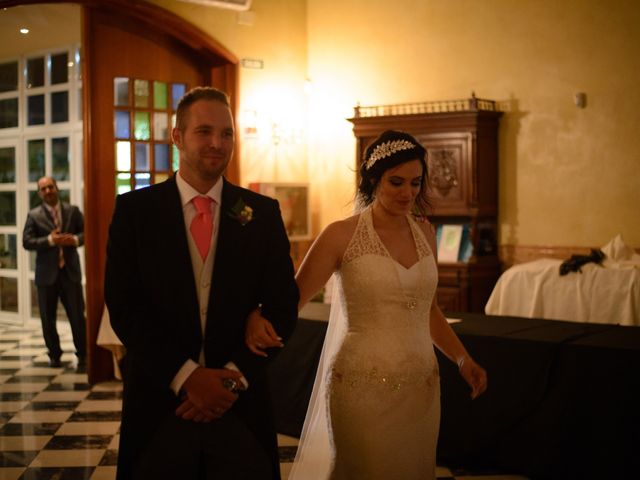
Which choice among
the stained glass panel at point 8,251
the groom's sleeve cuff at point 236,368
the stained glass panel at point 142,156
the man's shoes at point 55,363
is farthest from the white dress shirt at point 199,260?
the stained glass panel at point 8,251

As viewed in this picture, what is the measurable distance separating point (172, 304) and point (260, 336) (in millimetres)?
251

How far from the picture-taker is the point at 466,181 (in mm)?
7953

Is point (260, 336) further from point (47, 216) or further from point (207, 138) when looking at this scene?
point (47, 216)

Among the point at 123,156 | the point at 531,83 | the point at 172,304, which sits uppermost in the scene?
the point at 531,83

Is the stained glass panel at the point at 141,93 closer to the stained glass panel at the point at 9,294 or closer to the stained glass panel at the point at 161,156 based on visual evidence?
the stained glass panel at the point at 161,156

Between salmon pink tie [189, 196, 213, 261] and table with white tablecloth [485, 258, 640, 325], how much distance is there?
5.27 meters

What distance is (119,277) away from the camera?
2.12 meters

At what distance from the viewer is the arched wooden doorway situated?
7117mm

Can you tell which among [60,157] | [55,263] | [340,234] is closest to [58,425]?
[55,263]

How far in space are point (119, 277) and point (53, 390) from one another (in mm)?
5454

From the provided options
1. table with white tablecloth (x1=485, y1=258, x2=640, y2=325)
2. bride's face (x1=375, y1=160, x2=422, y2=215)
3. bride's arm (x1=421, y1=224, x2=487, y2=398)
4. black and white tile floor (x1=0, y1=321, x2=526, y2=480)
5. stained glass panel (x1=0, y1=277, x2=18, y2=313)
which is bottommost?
black and white tile floor (x1=0, y1=321, x2=526, y2=480)

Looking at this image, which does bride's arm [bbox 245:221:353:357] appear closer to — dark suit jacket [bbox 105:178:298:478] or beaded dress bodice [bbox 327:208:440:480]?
beaded dress bodice [bbox 327:208:440:480]

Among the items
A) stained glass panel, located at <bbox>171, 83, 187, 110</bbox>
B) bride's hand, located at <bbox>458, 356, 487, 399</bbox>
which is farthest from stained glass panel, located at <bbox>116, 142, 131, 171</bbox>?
bride's hand, located at <bbox>458, 356, 487, 399</bbox>

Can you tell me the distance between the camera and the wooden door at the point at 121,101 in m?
7.15
